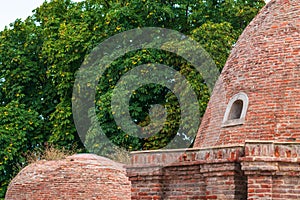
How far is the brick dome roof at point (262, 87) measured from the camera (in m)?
11.3

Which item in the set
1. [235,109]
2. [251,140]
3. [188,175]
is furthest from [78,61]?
[251,140]

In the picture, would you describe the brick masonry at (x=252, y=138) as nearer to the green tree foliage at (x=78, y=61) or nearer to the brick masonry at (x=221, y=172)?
the brick masonry at (x=221, y=172)

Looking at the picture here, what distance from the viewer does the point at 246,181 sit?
10.3m

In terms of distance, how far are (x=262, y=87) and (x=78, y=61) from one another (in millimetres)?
14282

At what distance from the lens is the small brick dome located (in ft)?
63.1

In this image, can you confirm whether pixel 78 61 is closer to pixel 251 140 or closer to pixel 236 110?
pixel 236 110

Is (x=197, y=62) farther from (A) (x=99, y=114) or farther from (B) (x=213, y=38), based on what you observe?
(A) (x=99, y=114)

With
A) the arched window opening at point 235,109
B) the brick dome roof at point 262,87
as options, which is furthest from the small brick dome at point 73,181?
the arched window opening at point 235,109

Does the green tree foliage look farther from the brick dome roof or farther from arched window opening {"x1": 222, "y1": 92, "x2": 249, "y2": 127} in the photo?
arched window opening {"x1": 222, "y1": 92, "x2": 249, "y2": 127}

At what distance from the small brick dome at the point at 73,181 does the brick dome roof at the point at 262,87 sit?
23.4 feet

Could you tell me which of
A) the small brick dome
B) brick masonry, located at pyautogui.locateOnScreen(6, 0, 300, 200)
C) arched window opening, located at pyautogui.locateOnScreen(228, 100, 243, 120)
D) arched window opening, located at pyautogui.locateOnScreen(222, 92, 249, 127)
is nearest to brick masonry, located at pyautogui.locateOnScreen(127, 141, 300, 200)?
brick masonry, located at pyautogui.locateOnScreen(6, 0, 300, 200)

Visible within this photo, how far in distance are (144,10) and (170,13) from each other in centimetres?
108

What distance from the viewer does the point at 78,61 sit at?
25250 mm

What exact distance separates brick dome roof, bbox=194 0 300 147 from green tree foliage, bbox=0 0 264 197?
24.1 feet
